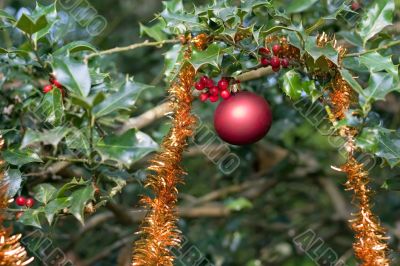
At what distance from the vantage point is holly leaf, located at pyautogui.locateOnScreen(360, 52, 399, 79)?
131 centimetres

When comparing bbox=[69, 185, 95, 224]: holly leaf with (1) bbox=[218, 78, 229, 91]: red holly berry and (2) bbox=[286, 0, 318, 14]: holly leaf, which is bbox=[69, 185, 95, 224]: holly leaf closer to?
(1) bbox=[218, 78, 229, 91]: red holly berry

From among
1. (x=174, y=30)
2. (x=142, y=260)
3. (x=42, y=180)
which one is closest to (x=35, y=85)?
(x=42, y=180)

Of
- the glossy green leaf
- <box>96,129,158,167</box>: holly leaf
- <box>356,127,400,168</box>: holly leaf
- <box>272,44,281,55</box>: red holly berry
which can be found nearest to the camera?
<box>96,129,158,167</box>: holly leaf

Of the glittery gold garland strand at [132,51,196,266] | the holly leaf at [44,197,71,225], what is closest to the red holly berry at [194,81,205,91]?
the glittery gold garland strand at [132,51,196,266]

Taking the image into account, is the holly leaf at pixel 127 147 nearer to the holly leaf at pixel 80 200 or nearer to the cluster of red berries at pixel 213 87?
the holly leaf at pixel 80 200

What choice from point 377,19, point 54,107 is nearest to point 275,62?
point 377,19

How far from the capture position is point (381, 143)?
132 centimetres

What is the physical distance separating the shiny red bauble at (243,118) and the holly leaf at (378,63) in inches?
10.3

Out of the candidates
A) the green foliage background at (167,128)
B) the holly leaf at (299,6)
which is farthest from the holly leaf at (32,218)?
the holly leaf at (299,6)

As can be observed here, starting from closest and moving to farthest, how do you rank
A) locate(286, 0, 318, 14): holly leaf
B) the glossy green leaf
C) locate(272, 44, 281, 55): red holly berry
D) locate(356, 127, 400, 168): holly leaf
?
locate(356, 127, 400, 168): holly leaf
the glossy green leaf
locate(272, 44, 281, 55): red holly berry
locate(286, 0, 318, 14): holly leaf

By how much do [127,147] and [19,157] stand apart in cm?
35

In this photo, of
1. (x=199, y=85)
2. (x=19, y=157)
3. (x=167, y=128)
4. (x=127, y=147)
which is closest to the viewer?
(x=127, y=147)

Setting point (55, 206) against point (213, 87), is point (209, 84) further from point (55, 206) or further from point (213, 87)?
point (55, 206)

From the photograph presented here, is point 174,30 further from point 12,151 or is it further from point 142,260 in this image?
point 142,260
